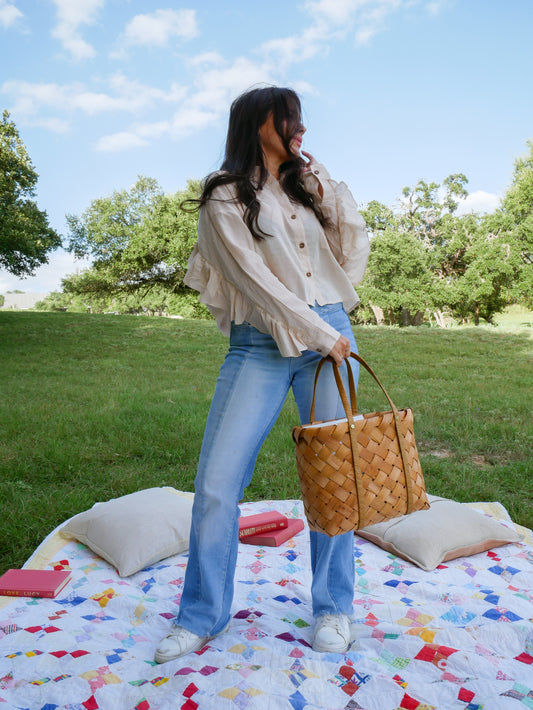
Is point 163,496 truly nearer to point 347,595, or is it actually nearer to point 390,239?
point 347,595

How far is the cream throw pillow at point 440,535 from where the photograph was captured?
296cm

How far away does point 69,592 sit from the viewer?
263 cm

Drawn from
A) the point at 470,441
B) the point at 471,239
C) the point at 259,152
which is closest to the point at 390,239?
the point at 471,239

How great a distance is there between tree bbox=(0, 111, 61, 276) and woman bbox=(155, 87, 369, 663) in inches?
493

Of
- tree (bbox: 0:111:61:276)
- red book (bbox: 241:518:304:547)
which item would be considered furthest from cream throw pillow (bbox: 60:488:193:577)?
tree (bbox: 0:111:61:276)

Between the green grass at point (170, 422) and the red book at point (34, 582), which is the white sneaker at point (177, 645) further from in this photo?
the green grass at point (170, 422)

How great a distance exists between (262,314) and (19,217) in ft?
45.3

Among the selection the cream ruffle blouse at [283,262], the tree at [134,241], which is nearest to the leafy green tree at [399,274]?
the tree at [134,241]

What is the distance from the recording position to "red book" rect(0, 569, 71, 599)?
8.38ft

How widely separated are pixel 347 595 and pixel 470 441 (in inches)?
140

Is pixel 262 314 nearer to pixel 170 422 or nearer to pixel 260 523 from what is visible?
pixel 260 523

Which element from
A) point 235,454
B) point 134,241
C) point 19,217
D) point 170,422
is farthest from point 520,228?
A: point 235,454

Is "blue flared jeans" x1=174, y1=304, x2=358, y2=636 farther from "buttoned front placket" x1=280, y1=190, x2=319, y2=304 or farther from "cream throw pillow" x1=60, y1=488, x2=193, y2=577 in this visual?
"cream throw pillow" x1=60, y1=488, x2=193, y2=577

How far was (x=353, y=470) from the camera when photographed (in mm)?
1908
